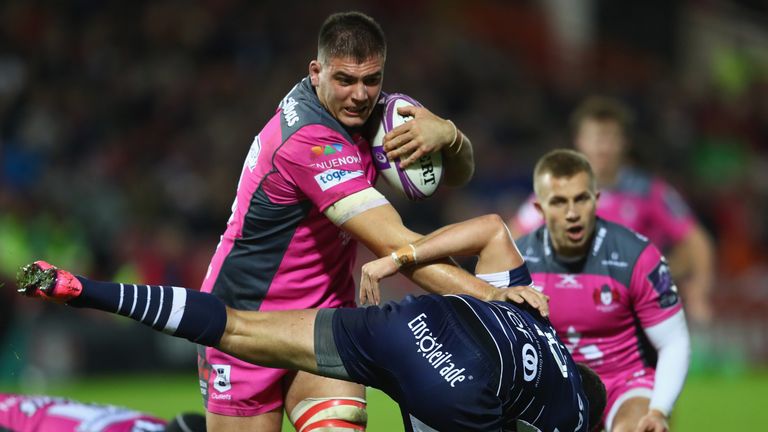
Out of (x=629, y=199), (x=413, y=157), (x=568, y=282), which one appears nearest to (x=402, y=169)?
(x=413, y=157)

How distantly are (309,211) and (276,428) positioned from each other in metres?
1.06

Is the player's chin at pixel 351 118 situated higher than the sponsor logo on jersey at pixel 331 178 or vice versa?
the player's chin at pixel 351 118

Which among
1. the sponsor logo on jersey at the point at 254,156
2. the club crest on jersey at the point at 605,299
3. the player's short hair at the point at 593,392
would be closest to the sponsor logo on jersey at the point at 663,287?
the club crest on jersey at the point at 605,299

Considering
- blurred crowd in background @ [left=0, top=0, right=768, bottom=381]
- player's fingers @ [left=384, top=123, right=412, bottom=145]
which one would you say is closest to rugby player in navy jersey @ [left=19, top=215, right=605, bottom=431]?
player's fingers @ [left=384, top=123, right=412, bottom=145]

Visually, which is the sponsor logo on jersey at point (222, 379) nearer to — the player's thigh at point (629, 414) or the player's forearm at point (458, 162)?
the player's forearm at point (458, 162)

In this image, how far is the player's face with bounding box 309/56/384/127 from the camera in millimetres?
5133

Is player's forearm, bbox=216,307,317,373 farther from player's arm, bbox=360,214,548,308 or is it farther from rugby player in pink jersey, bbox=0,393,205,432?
rugby player in pink jersey, bbox=0,393,205,432

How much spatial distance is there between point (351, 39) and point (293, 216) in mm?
853

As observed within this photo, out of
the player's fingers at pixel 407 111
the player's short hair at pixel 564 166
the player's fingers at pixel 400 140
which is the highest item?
the player's short hair at pixel 564 166

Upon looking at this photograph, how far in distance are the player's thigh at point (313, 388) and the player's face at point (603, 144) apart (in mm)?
3370

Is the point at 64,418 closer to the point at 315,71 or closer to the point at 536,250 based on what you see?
the point at 315,71

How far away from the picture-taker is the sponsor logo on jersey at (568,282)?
6340mm

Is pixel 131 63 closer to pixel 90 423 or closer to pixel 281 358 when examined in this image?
pixel 90 423

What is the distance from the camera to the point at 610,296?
247 inches
